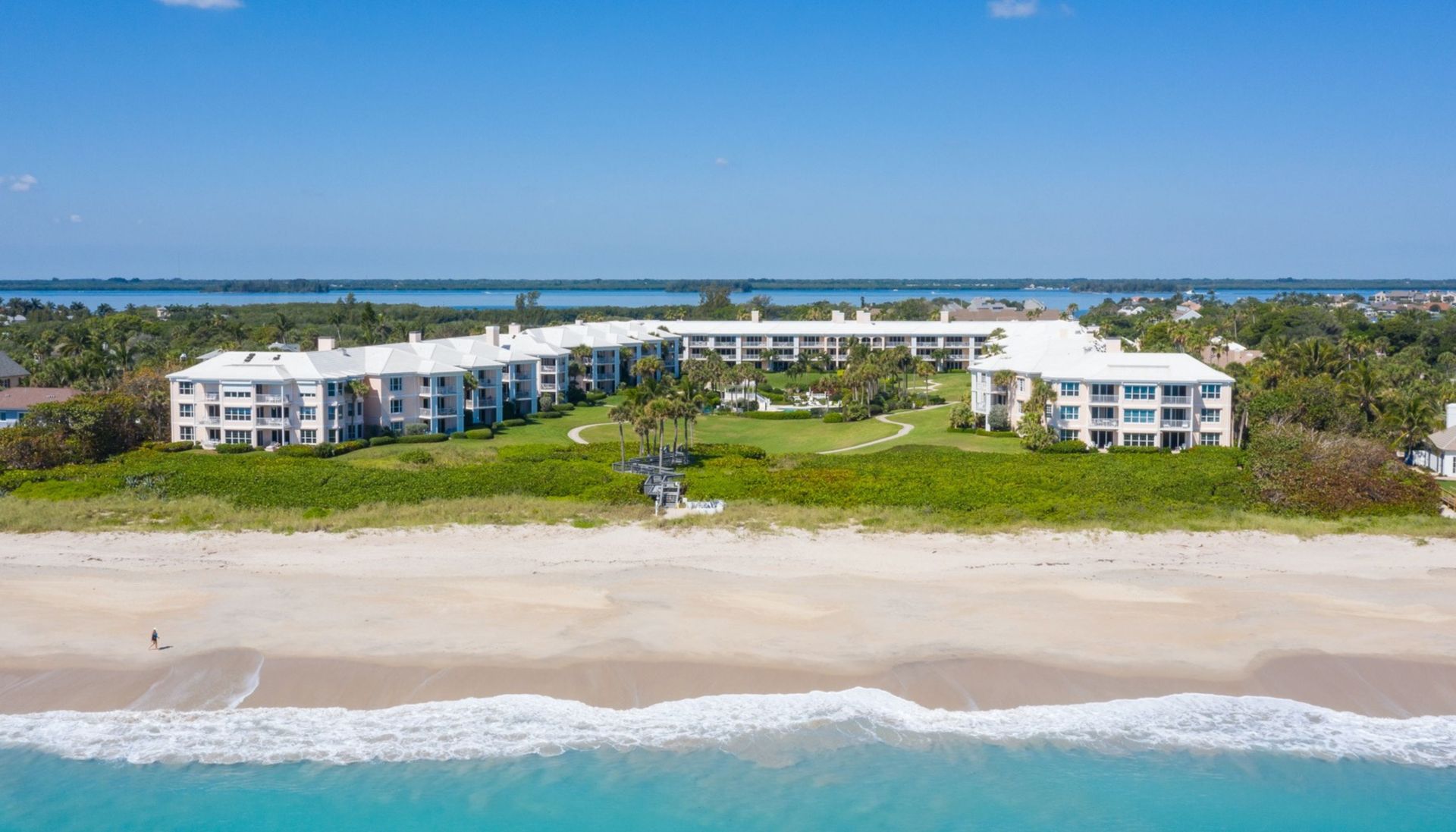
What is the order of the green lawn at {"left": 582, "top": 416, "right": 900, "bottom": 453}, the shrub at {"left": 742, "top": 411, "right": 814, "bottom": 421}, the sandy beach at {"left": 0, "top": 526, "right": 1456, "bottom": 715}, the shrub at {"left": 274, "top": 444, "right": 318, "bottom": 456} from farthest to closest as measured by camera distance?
the shrub at {"left": 742, "top": 411, "right": 814, "bottom": 421}
the green lawn at {"left": 582, "top": 416, "right": 900, "bottom": 453}
the shrub at {"left": 274, "top": 444, "right": 318, "bottom": 456}
the sandy beach at {"left": 0, "top": 526, "right": 1456, "bottom": 715}

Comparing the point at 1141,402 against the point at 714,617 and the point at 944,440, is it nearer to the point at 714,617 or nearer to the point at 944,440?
the point at 944,440

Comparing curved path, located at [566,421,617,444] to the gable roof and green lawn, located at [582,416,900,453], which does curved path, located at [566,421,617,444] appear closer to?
green lawn, located at [582,416,900,453]

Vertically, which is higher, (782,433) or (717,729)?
(782,433)

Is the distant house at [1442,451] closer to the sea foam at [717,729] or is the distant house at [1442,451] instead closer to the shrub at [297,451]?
the sea foam at [717,729]

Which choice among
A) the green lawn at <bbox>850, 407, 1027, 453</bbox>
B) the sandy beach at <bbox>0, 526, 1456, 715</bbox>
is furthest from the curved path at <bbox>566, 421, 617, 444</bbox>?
the sandy beach at <bbox>0, 526, 1456, 715</bbox>

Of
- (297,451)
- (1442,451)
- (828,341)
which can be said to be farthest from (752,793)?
(828,341)

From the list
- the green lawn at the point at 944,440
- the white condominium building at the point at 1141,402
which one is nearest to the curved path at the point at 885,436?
the green lawn at the point at 944,440
